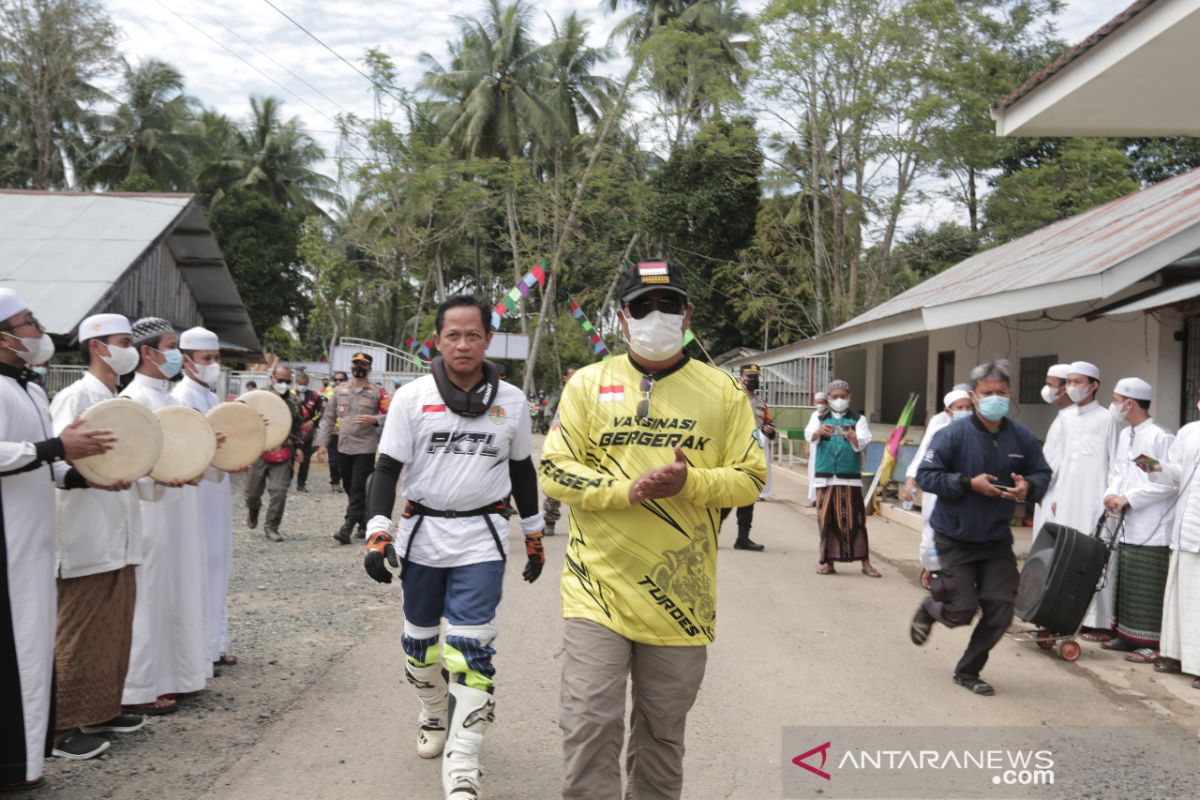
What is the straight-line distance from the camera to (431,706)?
5027 millimetres

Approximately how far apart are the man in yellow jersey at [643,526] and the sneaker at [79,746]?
2592mm

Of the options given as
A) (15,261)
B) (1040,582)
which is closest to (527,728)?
(1040,582)

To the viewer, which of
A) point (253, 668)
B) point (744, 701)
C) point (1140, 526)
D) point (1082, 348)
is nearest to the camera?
point (744, 701)

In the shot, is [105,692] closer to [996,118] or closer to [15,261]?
[996,118]

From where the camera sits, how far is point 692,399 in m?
3.92

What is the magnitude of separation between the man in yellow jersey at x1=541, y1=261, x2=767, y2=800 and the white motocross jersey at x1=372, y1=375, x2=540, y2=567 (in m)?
0.84

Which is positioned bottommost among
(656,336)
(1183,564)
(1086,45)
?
(1183,564)

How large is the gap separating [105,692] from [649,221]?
35245 mm

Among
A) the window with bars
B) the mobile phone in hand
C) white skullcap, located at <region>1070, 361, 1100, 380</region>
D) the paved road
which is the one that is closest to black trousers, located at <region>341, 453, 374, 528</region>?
the paved road

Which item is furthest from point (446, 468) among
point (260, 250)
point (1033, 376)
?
point (260, 250)

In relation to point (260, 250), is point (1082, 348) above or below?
below

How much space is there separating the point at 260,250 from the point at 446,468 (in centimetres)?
4566

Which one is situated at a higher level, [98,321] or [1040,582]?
[98,321]

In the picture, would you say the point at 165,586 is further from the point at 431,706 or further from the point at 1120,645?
the point at 1120,645
